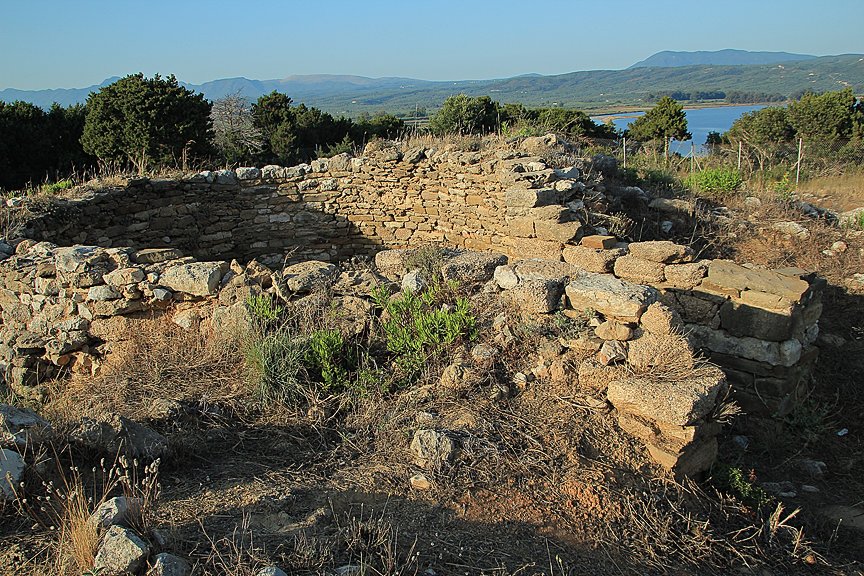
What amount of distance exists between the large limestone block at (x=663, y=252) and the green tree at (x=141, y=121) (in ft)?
40.9

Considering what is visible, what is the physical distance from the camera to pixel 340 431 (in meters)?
4.11

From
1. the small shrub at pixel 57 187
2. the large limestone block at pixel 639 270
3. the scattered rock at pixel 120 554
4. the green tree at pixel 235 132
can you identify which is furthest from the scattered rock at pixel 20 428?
the green tree at pixel 235 132

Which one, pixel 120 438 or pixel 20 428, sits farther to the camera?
pixel 120 438

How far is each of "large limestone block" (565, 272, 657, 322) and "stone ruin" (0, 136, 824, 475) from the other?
13 millimetres

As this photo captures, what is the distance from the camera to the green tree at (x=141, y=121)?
1541cm

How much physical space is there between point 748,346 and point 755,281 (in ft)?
1.92

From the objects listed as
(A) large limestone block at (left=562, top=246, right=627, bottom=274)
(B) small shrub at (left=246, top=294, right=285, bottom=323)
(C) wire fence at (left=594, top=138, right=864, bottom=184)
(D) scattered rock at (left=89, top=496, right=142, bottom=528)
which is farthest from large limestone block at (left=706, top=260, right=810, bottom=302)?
(C) wire fence at (left=594, top=138, right=864, bottom=184)

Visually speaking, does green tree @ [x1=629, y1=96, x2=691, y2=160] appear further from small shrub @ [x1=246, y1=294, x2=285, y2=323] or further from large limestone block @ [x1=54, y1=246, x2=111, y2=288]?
large limestone block @ [x1=54, y1=246, x2=111, y2=288]

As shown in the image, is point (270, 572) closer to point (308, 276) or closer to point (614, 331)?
point (614, 331)

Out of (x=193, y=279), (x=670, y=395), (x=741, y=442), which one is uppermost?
(x=193, y=279)

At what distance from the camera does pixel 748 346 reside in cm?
556

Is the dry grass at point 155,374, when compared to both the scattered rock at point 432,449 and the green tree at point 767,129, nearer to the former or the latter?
the scattered rock at point 432,449

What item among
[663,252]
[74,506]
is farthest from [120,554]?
[663,252]

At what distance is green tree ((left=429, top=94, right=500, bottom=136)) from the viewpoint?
18.5 meters
